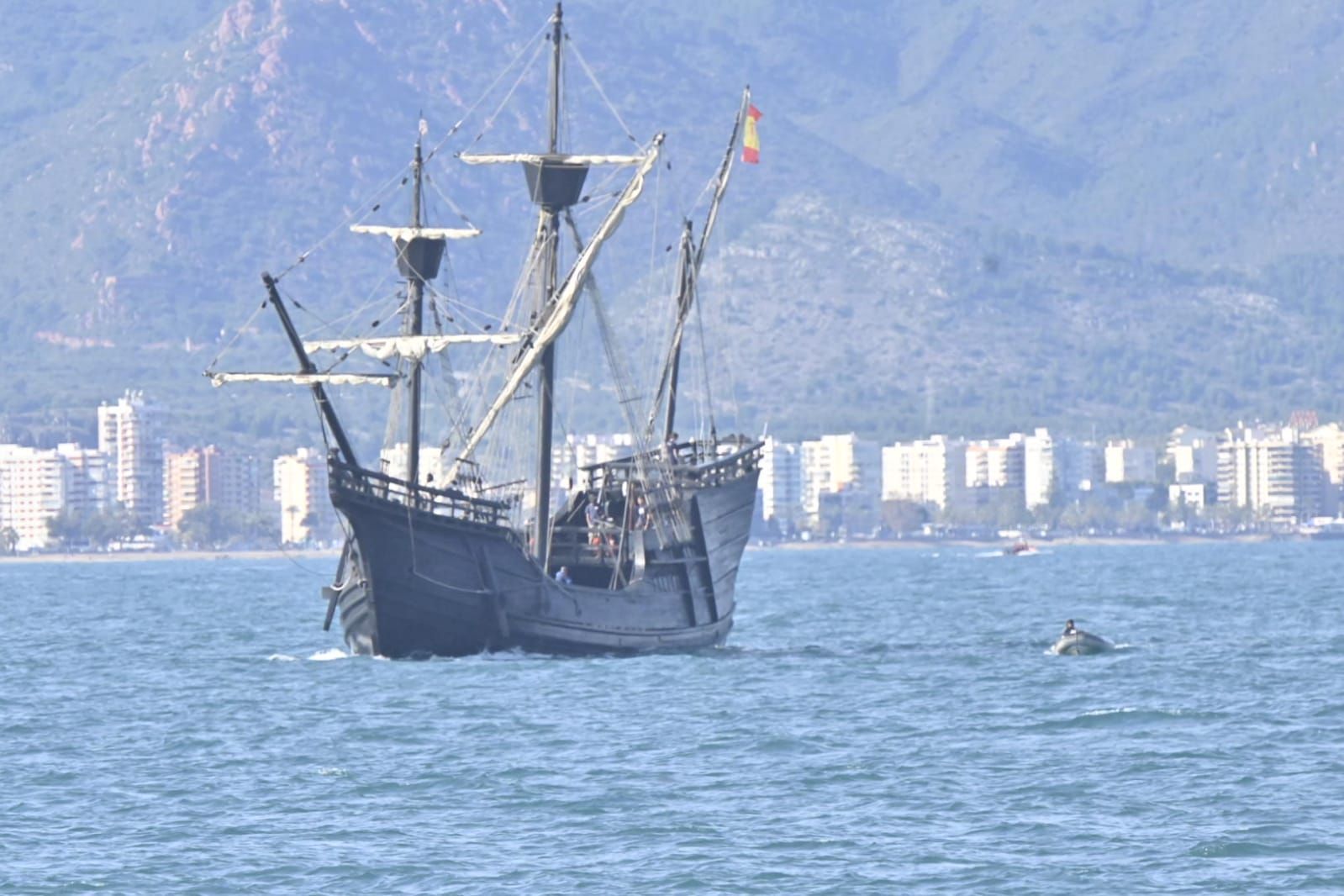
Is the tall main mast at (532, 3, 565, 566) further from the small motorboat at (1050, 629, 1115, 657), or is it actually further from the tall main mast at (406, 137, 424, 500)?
the small motorboat at (1050, 629, 1115, 657)

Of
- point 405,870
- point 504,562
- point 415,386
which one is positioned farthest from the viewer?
point 415,386

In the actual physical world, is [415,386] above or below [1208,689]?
above

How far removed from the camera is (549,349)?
296 feet

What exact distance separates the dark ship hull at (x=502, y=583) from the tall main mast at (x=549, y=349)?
2.11 meters

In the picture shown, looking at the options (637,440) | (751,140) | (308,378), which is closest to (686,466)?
(637,440)

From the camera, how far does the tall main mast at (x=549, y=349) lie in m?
86.8

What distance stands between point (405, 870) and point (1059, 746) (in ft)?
59.5

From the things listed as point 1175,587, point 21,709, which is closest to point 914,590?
point 1175,587

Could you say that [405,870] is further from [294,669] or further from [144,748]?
[294,669]

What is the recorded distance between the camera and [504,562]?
268ft

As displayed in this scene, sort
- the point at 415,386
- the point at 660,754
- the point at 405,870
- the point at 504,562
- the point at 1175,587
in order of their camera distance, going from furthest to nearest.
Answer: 1. the point at 1175,587
2. the point at 415,386
3. the point at 504,562
4. the point at 660,754
5. the point at 405,870

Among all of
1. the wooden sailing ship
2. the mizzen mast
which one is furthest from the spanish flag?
the mizzen mast

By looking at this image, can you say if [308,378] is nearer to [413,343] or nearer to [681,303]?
[413,343]

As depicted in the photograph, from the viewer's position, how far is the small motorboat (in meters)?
87.1
